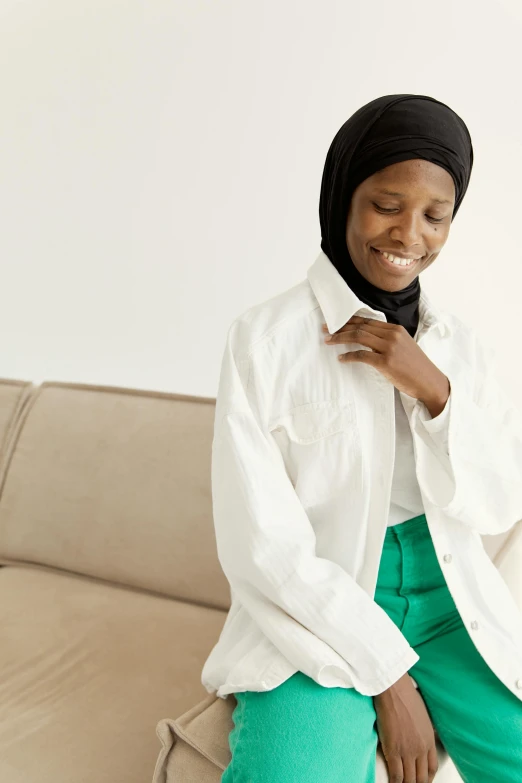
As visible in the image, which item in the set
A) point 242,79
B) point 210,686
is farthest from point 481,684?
point 242,79

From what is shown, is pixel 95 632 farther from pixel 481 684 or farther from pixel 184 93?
pixel 184 93

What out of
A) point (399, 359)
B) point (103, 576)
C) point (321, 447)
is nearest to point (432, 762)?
point (321, 447)

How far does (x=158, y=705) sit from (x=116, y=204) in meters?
1.42

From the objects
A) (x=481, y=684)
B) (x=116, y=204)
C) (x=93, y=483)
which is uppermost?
(x=116, y=204)

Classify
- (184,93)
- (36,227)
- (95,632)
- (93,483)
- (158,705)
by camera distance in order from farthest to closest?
(36,227), (184,93), (93,483), (95,632), (158,705)

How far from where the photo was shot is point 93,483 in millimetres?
1894

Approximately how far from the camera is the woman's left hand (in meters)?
1.06

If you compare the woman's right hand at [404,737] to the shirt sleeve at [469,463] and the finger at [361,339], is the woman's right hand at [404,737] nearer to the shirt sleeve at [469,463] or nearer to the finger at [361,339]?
the shirt sleeve at [469,463]

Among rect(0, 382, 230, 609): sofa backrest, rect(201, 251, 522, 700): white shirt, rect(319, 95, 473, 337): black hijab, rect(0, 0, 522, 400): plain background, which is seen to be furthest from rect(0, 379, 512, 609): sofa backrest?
rect(319, 95, 473, 337): black hijab

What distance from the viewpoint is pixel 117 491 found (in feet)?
6.10

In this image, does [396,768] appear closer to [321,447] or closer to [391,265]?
[321,447]

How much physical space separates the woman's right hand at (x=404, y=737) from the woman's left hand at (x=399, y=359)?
0.40 m

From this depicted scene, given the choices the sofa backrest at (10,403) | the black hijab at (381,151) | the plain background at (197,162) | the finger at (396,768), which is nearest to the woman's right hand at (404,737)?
the finger at (396,768)

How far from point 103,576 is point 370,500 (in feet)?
3.33
